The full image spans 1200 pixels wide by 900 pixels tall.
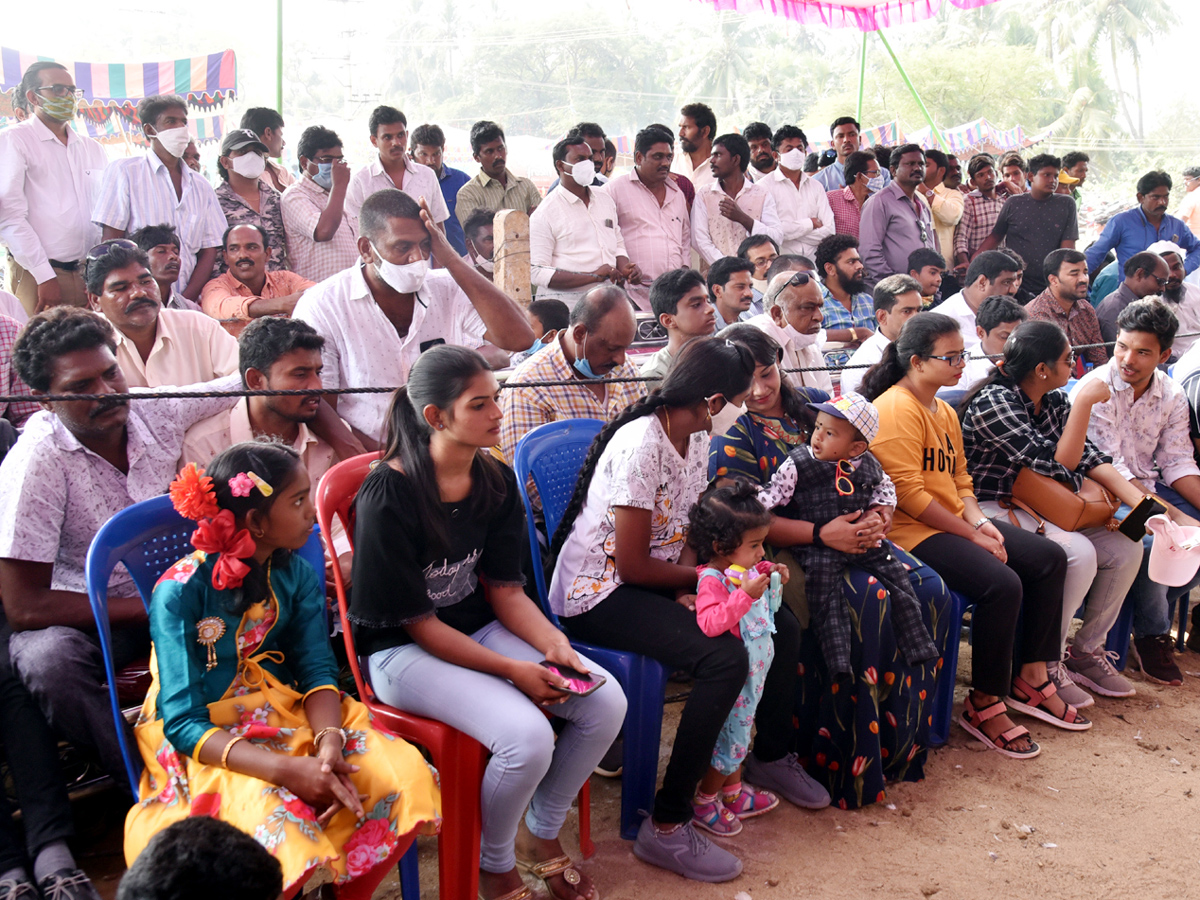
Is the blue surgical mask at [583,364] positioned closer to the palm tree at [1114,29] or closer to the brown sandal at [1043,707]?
the brown sandal at [1043,707]

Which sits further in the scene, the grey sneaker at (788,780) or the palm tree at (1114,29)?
the palm tree at (1114,29)

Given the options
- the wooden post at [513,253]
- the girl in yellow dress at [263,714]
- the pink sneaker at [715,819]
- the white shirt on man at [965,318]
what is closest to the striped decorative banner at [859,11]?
the white shirt on man at [965,318]

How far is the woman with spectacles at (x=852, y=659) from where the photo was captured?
9.73ft

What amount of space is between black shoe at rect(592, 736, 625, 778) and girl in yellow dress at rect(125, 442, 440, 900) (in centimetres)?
106

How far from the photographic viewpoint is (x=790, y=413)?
3.32m

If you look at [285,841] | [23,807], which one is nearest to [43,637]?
[23,807]

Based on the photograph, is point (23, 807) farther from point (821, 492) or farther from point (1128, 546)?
point (1128, 546)

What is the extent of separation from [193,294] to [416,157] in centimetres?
227

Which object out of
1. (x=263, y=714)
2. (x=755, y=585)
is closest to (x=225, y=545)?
(x=263, y=714)

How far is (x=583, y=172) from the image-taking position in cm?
577

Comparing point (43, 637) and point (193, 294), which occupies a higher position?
point (193, 294)

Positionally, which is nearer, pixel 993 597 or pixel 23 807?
pixel 23 807

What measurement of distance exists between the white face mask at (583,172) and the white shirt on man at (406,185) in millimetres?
809

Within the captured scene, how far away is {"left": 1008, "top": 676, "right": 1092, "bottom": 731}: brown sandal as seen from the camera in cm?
354
